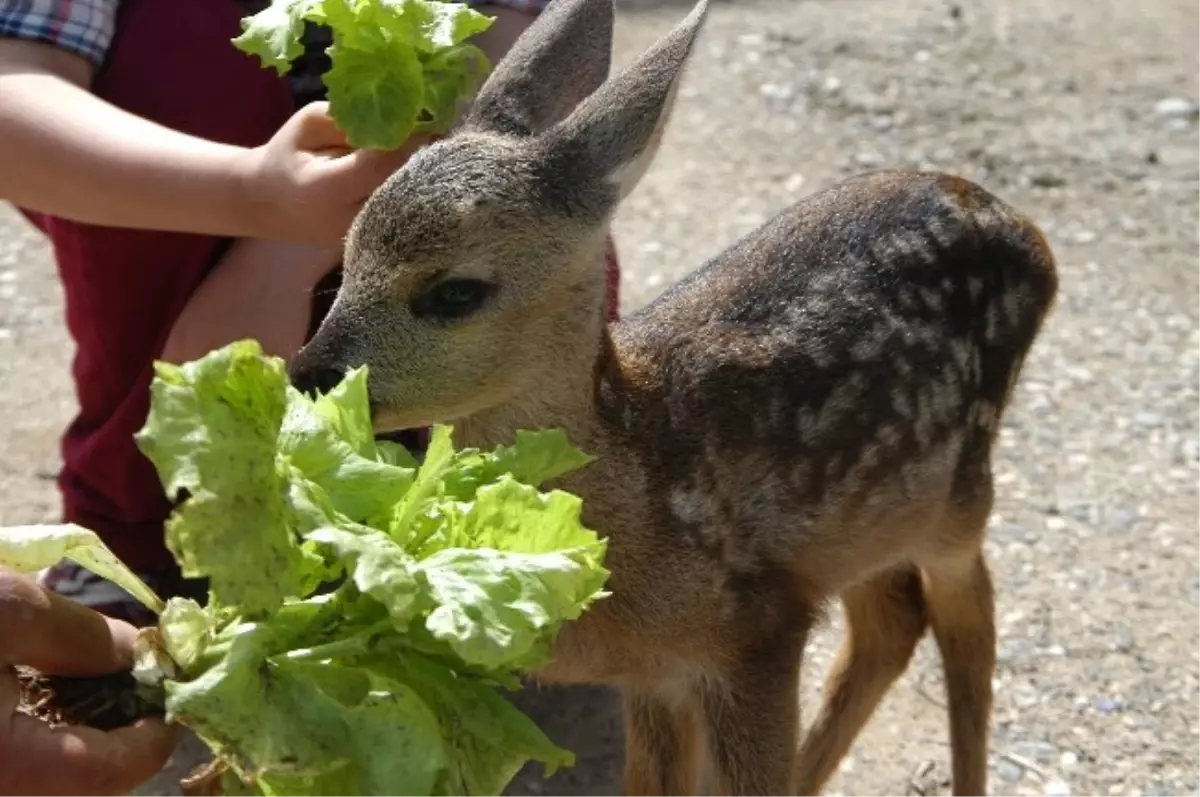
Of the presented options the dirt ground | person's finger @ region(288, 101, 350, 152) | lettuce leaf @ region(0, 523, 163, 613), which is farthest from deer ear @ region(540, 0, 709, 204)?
the dirt ground

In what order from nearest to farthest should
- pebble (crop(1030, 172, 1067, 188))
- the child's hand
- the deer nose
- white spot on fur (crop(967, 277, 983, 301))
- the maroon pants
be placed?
1. the deer nose
2. white spot on fur (crop(967, 277, 983, 301))
3. the child's hand
4. the maroon pants
5. pebble (crop(1030, 172, 1067, 188))

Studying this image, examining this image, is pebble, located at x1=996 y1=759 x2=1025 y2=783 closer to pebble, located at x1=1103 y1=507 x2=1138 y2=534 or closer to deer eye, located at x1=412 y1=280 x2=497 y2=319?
pebble, located at x1=1103 y1=507 x2=1138 y2=534

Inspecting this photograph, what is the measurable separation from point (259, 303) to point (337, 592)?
1141mm

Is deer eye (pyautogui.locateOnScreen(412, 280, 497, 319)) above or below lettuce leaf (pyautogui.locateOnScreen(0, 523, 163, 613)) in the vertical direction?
above

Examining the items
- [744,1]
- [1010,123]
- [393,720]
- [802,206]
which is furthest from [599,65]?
[744,1]

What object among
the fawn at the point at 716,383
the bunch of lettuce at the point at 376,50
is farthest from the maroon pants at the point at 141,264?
the bunch of lettuce at the point at 376,50

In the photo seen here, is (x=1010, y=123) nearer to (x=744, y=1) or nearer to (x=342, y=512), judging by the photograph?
(x=744, y=1)

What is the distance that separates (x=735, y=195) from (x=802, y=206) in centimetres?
227

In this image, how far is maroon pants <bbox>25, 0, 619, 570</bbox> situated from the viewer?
8.75 ft

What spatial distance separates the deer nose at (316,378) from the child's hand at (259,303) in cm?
70

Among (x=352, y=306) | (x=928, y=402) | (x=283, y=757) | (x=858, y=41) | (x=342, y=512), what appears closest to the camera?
(x=283, y=757)

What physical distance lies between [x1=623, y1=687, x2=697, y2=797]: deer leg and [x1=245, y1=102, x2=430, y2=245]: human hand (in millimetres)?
811

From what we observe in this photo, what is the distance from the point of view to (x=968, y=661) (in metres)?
2.62

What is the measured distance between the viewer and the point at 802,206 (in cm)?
252
